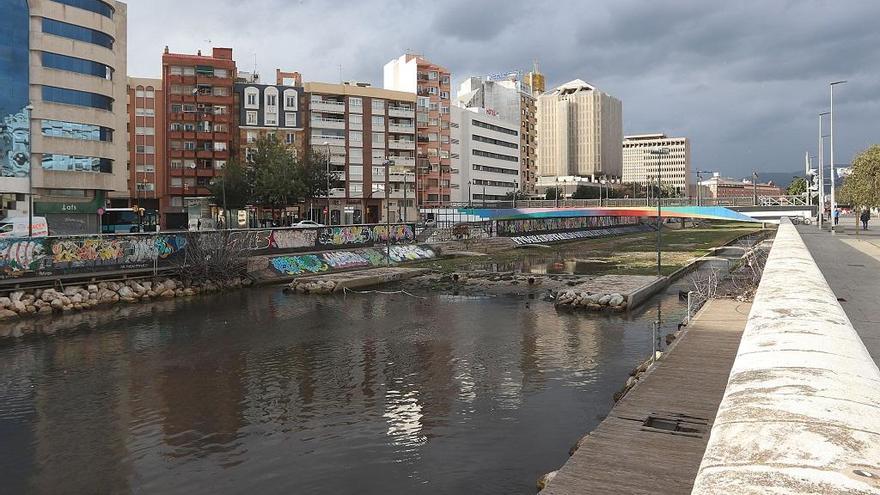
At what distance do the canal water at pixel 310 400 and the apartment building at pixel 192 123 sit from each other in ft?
232

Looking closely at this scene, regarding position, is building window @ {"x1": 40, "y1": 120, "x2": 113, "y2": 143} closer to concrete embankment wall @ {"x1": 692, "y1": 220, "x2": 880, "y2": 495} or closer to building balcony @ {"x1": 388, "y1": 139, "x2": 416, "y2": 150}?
building balcony @ {"x1": 388, "y1": 139, "x2": 416, "y2": 150}

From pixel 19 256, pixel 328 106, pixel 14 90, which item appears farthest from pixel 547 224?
pixel 19 256

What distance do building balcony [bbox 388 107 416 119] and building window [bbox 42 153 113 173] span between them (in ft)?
179

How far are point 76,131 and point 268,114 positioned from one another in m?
41.7

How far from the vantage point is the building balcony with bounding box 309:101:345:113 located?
105500 mm

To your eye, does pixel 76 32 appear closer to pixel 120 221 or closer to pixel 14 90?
pixel 14 90

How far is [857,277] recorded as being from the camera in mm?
28141

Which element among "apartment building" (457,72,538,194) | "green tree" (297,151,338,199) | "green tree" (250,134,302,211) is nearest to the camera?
"green tree" (250,134,302,211)

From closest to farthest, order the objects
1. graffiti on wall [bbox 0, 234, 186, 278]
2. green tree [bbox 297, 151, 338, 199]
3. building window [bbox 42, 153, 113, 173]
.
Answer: graffiti on wall [bbox 0, 234, 186, 278] → building window [bbox 42, 153, 113, 173] → green tree [bbox 297, 151, 338, 199]

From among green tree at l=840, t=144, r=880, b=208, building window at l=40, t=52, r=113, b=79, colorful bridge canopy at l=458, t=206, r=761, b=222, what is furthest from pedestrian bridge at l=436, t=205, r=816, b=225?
building window at l=40, t=52, r=113, b=79

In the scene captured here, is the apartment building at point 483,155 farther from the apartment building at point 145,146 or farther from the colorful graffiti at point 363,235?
the colorful graffiti at point 363,235

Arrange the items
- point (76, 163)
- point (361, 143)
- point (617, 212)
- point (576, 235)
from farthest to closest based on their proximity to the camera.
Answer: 1. point (361, 143)
2. point (576, 235)
3. point (617, 212)
4. point (76, 163)

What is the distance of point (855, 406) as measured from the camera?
14.8 feet

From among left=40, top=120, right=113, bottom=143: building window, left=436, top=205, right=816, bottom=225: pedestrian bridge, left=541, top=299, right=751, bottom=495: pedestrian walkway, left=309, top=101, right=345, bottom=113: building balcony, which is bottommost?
left=541, top=299, right=751, bottom=495: pedestrian walkway
